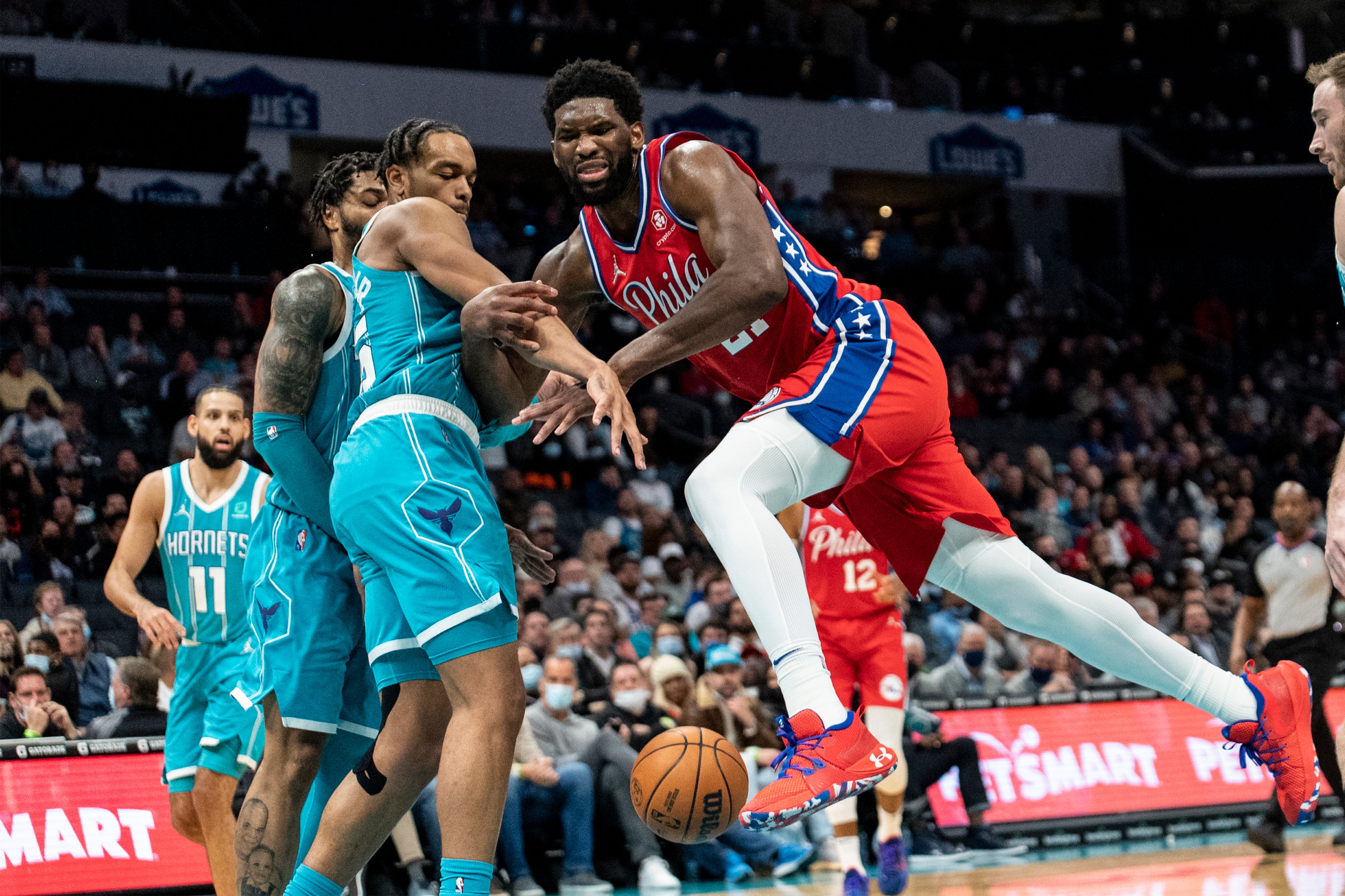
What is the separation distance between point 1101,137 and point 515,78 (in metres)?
10.6

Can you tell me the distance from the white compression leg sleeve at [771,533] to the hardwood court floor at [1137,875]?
11.2ft

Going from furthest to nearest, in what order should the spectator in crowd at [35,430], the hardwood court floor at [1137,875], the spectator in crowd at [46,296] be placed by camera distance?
the spectator in crowd at [46,296] → the spectator in crowd at [35,430] → the hardwood court floor at [1137,875]

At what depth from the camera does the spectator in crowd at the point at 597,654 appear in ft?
28.7

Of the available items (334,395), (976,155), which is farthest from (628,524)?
(976,155)

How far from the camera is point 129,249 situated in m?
14.1

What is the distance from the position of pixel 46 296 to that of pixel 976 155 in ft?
49.8

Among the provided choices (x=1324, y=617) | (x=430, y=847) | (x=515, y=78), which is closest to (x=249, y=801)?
(x=430, y=847)

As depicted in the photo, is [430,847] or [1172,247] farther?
[1172,247]

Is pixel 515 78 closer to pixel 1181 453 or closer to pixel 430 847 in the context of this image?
pixel 1181 453

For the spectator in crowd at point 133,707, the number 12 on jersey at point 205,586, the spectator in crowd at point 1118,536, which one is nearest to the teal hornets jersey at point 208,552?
the number 12 on jersey at point 205,586

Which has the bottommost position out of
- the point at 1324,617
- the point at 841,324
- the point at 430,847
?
the point at 430,847

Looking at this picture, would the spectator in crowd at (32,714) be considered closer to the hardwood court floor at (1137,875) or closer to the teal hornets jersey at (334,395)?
the hardwood court floor at (1137,875)

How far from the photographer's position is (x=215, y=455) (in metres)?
6.22

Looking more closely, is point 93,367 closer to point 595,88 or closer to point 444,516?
point 595,88
